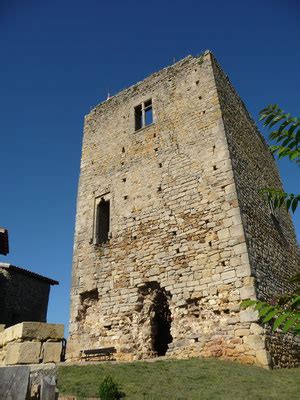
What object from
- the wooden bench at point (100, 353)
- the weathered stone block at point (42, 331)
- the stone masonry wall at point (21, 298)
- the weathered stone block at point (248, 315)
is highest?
the stone masonry wall at point (21, 298)

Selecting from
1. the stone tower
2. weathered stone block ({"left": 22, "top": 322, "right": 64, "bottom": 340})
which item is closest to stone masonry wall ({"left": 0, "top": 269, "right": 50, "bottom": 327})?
the stone tower

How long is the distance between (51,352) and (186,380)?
2.63 m

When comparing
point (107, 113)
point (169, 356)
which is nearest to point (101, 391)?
point (169, 356)

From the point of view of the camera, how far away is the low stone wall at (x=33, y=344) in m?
4.64

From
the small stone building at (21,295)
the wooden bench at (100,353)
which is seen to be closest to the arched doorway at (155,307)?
the wooden bench at (100,353)

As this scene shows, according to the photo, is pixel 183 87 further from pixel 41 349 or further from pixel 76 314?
pixel 41 349

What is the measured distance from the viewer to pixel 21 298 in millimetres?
16453

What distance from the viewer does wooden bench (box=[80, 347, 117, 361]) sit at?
969 cm

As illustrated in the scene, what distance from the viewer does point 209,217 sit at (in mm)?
9516

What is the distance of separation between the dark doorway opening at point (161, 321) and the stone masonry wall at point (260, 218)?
2.82 meters

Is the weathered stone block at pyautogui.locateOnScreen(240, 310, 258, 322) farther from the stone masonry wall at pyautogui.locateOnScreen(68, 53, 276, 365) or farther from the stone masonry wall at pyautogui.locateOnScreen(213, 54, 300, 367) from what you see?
the stone masonry wall at pyautogui.locateOnScreen(213, 54, 300, 367)

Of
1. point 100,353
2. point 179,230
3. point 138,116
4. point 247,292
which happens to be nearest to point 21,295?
point 100,353

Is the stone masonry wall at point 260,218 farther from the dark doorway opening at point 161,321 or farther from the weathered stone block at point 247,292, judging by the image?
the dark doorway opening at point 161,321

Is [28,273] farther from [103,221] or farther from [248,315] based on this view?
[248,315]
